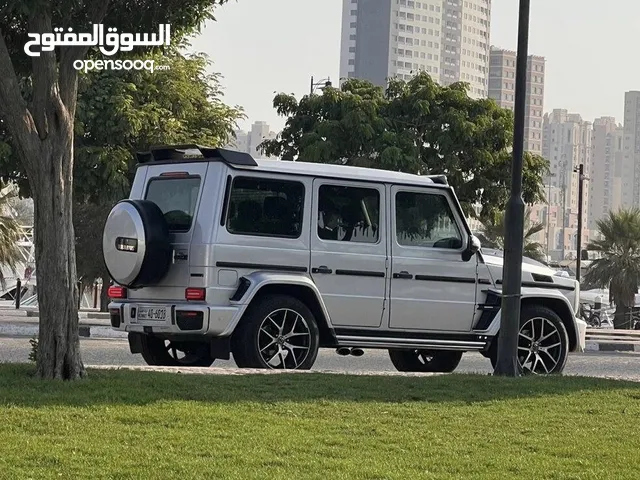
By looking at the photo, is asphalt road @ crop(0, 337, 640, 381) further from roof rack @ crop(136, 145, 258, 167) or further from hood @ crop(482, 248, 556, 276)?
roof rack @ crop(136, 145, 258, 167)

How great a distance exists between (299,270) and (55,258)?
3.20 meters

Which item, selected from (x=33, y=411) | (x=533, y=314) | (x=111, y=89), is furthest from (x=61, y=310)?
(x=111, y=89)

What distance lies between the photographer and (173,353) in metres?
13.7

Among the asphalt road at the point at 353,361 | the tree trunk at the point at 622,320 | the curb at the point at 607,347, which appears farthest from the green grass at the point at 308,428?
the tree trunk at the point at 622,320

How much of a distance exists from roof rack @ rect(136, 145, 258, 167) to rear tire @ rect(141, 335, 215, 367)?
69.8 inches

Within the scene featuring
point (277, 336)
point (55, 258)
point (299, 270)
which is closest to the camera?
point (55, 258)

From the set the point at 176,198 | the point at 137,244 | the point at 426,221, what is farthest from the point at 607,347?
the point at 137,244

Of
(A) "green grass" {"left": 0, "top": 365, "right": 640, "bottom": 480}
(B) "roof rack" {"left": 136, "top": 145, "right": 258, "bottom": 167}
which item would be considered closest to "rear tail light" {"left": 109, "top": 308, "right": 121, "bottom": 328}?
(B) "roof rack" {"left": 136, "top": 145, "right": 258, "bottom": 167}

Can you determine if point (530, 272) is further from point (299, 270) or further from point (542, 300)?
point (299, 270)

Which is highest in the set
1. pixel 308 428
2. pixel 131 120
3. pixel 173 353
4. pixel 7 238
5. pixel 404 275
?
pixel 131 120

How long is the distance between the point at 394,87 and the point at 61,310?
92.4ft

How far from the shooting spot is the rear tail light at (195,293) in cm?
1216

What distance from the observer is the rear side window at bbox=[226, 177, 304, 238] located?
41.2ft

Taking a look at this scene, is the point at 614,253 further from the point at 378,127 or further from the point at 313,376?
the point at 313,376
